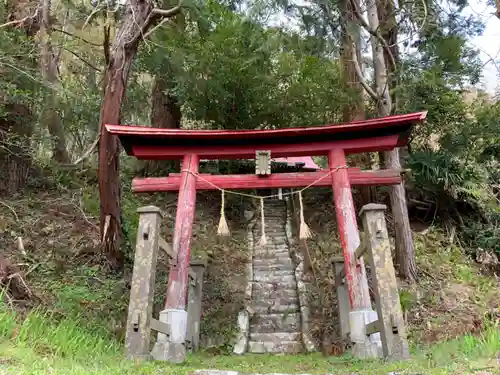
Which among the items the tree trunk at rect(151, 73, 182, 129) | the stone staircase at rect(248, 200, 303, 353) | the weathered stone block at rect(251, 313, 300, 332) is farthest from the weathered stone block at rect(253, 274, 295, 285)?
the tree trunk at rect(151, 73, 182, 129)

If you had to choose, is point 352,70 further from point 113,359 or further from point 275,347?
point 113,359

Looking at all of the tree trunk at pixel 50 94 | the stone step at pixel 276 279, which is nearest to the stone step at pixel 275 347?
the stone step at pixel 276 279

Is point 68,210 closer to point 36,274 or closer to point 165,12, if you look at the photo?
point 36,274

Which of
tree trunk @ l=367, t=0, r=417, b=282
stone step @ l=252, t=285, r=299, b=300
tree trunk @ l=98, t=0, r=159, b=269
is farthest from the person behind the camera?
stone step @ l=252, t=285, r=299, b=300

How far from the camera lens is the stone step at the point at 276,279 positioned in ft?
28.7

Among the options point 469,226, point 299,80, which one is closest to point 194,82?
point 299,80

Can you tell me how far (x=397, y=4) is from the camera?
28.9 feet

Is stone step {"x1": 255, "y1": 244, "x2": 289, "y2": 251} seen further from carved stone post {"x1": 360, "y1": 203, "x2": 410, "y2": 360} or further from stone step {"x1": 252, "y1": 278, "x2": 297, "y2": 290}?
carved stone post {"x1": 360, "y1": 203, "x2": 410, "y2": 360}

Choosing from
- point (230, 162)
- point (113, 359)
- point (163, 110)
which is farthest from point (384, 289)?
point (163, 110)

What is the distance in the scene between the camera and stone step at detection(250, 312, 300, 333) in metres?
7.60

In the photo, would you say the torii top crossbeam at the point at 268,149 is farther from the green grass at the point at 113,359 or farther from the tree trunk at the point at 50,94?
the tree trunk at the point at 50,94

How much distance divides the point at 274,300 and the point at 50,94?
588cm

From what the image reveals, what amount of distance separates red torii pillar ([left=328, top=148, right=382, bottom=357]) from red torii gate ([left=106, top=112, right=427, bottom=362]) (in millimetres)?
15

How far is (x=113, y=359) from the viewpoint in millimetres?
4648
